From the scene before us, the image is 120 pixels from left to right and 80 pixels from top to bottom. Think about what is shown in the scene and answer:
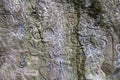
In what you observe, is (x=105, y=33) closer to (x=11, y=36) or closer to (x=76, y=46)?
(x=76, y=46)

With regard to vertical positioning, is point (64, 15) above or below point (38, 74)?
above

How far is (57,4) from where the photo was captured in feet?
4.26

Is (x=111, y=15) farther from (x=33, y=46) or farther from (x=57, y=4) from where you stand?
(x=33, y=46)

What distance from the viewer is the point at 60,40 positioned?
4.33ft

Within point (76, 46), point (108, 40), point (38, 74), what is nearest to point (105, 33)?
point (108, 40)

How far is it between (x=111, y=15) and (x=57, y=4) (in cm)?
26

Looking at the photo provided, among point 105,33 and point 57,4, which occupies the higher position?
point 57,4

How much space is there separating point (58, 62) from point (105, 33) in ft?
0.85

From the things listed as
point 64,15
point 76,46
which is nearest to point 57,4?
point 64,15

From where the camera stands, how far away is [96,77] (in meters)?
1.33

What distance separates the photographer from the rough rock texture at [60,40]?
1279 millimetres

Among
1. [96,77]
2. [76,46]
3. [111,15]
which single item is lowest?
[96,77]

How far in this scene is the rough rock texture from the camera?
50.4 inches

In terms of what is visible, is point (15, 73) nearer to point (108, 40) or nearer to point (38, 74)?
point (38, 74)
